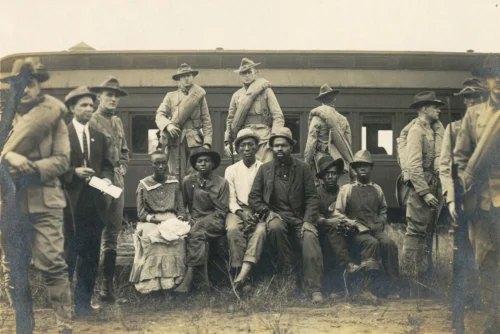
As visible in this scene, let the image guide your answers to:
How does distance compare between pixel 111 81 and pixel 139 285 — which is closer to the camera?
pixel 139 285

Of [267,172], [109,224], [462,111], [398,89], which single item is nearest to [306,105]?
[398,89]

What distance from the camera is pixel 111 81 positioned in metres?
7.34

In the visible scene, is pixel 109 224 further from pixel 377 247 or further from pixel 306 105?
pixel 306 105

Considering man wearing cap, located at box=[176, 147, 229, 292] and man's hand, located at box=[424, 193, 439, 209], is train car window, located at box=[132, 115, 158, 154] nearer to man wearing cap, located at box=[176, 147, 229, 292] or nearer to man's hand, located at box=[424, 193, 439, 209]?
man wearing cap, located at box=[176, 147, 229, 292]

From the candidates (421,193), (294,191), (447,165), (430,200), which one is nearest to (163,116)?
(294,191)

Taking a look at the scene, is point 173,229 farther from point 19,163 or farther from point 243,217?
point 19,163

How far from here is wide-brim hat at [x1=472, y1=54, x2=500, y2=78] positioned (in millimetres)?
5793

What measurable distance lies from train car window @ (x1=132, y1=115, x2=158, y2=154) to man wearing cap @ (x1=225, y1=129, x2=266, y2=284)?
400cm

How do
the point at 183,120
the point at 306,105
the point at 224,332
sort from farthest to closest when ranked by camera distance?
the point at 306,105 < the point at 183,120 < the point at 224,332

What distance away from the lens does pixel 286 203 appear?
23.0 ft

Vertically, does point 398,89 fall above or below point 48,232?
above

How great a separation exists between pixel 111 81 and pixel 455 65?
6.96 metres

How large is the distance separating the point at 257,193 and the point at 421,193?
2004 mm

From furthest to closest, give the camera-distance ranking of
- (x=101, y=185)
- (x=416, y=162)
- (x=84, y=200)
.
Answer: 1. (x=416, y=162)
2. (x=84, y=200)
3. (x=101, y=185)
